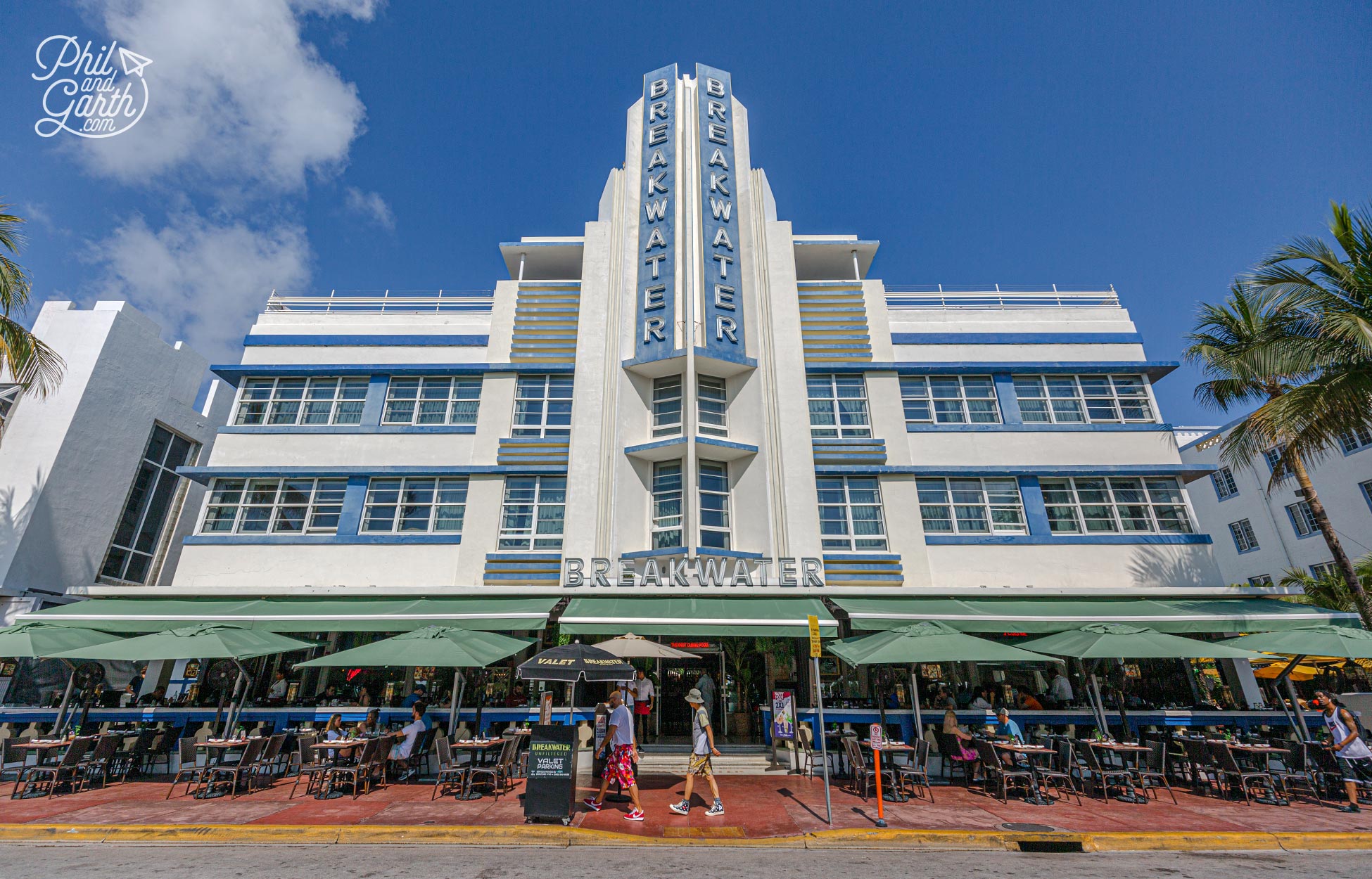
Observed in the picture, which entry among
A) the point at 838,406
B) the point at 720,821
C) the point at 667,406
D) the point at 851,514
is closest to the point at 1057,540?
the point at 851,514

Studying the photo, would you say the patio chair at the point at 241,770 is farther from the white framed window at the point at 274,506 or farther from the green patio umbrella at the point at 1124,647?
the green patio umbrella at the point at 1124,647

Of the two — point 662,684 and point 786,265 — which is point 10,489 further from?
point 786,265

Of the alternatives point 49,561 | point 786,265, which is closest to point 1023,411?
point 786,265

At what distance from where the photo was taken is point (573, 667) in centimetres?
1116

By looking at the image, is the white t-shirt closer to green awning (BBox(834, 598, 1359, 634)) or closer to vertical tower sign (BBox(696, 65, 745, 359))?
green awning (BBox(834, 598, 1359, 634))

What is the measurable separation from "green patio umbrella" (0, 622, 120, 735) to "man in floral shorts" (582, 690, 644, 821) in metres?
11.8

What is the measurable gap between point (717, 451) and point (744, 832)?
36.5ft

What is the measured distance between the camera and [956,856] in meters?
8.93

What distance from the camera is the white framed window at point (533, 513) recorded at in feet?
63.7

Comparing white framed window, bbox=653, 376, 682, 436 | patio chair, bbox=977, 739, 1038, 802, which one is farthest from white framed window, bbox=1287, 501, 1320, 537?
white framed window, bbox=653, 376, 682, 436

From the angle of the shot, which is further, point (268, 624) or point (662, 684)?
point (662, 684)

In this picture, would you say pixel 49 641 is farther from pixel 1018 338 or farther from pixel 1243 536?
pixel 1243 536

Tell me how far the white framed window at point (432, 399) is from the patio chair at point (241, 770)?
36.0 feet

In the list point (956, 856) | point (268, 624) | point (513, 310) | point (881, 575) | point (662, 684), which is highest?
point (513, 310)
